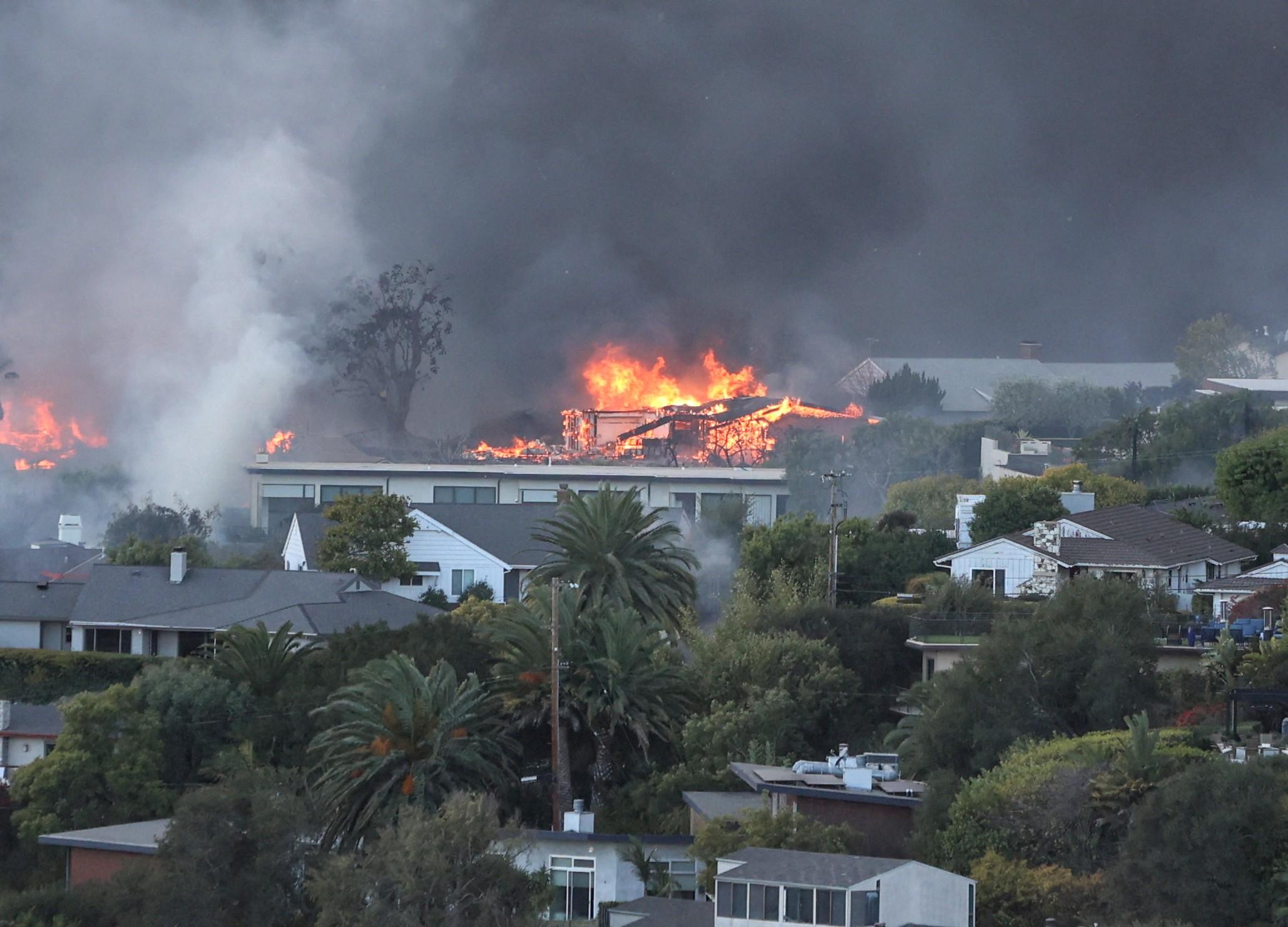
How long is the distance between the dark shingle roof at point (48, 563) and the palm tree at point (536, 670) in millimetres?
21234

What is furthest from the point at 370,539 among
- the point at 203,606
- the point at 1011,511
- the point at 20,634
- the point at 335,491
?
the point at 335,491

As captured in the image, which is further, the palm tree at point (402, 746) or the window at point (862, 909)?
the palm tree at point (402, 746)

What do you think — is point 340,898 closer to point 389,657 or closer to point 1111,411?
point 389,657

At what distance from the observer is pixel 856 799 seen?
32.0 metres

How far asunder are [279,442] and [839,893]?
62269mm

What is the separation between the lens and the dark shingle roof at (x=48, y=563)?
58.0 m

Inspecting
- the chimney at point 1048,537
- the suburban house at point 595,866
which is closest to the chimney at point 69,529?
the chimney at point 1048,537

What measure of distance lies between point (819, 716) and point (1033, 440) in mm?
39465

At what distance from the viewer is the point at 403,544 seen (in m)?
59.3

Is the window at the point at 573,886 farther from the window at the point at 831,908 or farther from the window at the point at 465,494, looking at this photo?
the window at the point at 465,494

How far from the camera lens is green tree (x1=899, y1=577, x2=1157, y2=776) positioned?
34375 millimetres

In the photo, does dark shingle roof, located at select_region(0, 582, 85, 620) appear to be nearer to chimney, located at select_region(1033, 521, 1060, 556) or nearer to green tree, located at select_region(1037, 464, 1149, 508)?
chimney, located at select_region(1033, 521, 1060, 556)

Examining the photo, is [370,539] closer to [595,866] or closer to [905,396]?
[595,866]

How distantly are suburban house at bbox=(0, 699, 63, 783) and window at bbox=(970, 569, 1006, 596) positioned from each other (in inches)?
790
